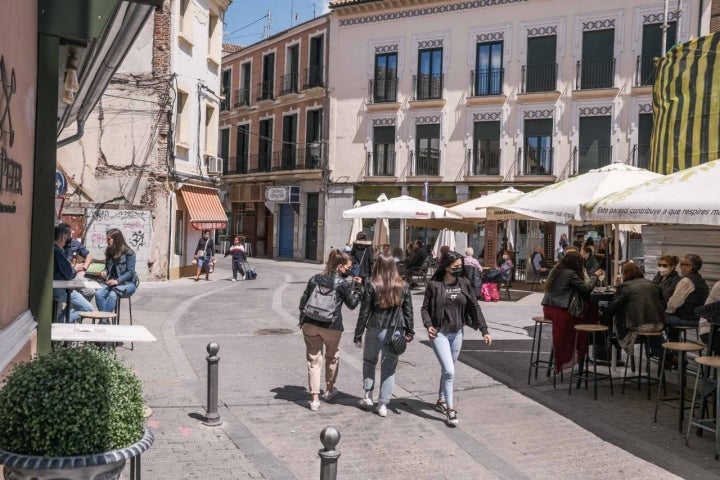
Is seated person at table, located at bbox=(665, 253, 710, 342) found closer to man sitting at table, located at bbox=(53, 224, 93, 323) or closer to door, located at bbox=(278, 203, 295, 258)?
man sitting at table, located at bbox=(53, 224, 93, 323)

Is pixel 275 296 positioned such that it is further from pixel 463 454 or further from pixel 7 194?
pixel 7 194

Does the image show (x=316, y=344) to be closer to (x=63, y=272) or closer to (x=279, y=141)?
(x=63, y=272)

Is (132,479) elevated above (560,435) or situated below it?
above

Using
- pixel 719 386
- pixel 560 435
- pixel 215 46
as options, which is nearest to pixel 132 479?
pixel 560 435

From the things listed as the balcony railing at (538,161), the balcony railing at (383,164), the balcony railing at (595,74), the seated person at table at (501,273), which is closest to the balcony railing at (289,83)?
the balcony railing at (383,164)

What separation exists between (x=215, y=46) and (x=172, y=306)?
12.0 meters

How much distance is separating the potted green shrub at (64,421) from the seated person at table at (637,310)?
6420 millimetres

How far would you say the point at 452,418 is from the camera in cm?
700

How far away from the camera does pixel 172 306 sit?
15.5 meters

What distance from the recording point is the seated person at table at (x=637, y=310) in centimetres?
809

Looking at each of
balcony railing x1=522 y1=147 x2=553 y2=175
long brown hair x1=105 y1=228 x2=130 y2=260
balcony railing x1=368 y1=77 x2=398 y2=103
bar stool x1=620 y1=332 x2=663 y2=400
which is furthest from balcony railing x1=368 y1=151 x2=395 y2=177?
bar stool x1=620 y1=332 x2=663 y2=400

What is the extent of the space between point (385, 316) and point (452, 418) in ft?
4.07

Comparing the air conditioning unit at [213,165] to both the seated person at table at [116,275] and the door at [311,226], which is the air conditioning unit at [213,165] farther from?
the seated person at table at [116,275]

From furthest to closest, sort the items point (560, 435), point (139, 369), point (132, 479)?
point (139, 369) → point (560, 435) → point (132, 479)
